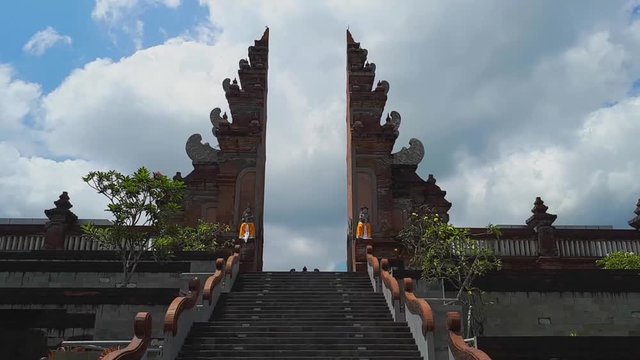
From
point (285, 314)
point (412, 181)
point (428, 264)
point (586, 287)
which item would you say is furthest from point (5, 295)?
point (412, 181)

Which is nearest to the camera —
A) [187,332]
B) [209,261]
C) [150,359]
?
[150,359]

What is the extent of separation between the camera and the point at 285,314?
15680 millimetres

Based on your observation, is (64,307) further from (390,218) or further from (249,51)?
(249,51)

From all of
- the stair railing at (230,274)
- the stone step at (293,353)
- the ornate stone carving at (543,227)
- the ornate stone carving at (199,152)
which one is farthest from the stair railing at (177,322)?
the ornate stone carving at (543,227)

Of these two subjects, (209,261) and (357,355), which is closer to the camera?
(357,355)

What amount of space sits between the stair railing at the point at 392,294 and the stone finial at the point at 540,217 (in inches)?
440

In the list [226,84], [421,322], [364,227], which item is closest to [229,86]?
[226,84]

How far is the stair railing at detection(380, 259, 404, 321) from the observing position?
593 inches

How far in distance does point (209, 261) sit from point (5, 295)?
5.82 metres

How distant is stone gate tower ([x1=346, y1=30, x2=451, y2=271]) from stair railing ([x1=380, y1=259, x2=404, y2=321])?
819cm

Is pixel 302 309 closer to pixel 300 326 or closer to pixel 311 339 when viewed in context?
pixel 300 326

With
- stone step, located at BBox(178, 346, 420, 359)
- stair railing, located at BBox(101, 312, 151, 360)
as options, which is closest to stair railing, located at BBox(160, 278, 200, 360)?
stone step, located at BBox(178, 346, 420, 359)

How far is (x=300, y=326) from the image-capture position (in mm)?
14734

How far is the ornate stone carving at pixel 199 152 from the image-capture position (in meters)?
28.4
